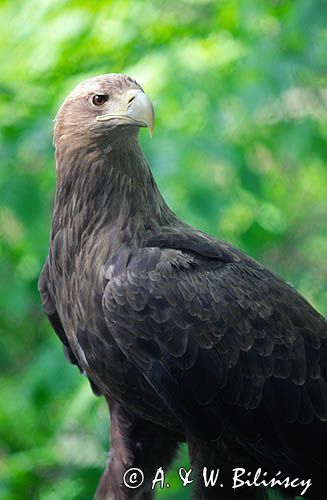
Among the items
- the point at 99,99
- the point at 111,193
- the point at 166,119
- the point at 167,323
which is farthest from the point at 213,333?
the point at 166,119

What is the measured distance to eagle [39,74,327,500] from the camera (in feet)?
16.4

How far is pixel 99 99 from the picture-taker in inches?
205

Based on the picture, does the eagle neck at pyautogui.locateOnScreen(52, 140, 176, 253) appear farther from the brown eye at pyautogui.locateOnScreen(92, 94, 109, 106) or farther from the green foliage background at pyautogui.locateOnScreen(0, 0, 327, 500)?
the green foliage background at pyautogui.locateOnScreen(0, 0, 327, 500)

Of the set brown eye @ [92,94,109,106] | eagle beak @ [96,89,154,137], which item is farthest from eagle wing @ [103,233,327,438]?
brown eye @ [92,94,109,106]

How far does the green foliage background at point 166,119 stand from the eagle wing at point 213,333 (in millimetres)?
1440

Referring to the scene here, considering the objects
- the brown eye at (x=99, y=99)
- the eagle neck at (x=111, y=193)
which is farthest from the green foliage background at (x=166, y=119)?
the brown eye at (x=99, y=99)

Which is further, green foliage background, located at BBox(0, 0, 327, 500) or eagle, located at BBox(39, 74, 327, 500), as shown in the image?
green foliage background, located at BBox(0, 0, 327, 500)

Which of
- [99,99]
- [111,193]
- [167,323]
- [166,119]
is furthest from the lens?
[166,119]

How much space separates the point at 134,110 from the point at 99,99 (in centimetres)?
25

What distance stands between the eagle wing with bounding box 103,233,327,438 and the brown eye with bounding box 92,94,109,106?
676mm

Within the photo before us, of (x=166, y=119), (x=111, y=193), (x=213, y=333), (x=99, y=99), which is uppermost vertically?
(x=166, y=119)

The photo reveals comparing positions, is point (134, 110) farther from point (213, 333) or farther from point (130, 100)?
point (213, 333)

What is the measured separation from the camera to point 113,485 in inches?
220

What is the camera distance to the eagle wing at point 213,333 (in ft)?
16.3
